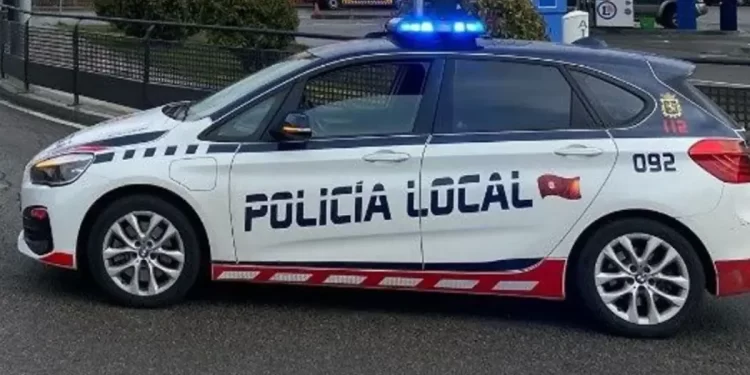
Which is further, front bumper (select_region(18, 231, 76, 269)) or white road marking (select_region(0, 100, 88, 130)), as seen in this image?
white road marking (select_region(0, 100, 88, 130))

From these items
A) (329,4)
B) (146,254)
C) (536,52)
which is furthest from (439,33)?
(329,4)

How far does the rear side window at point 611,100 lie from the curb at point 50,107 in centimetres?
833

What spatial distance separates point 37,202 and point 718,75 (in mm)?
8497

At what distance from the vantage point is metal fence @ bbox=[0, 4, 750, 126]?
12.4 meters

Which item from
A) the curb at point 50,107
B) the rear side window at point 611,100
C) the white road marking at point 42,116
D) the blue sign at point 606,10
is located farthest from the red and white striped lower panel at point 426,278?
the blue sign at point 606,10

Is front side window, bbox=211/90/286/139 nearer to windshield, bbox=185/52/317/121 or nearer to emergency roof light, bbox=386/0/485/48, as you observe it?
windshield, bbox=185/52/317/121

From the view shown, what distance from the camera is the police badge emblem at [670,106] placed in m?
5.91

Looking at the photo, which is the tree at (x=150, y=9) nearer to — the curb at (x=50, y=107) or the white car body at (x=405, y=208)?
the curb at (x=50, y=107)

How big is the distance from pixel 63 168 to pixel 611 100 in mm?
2917

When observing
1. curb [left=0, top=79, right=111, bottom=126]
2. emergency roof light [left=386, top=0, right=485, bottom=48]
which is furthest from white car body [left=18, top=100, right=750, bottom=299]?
curb [left=0, top=79, right=111, bottom=126]

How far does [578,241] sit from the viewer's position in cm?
588

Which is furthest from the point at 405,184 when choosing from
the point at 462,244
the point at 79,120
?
the point at 79,120

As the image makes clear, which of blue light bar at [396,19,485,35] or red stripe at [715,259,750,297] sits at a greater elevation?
blue light bar at [396,19,485,35]

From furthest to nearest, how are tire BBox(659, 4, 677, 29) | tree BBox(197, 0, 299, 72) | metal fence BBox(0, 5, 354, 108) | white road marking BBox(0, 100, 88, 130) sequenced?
tire BBox(659, 4, 677, 29)
tree BBox(197, 0, 299, 72)
white road marking BBox(0, 100, 88, 130)
metal fence BBox(0, 5, 354, 108)
